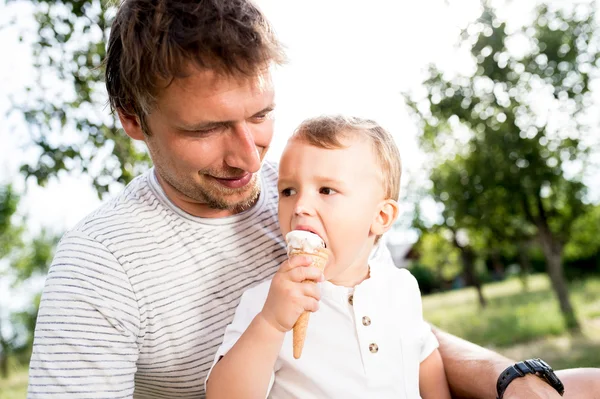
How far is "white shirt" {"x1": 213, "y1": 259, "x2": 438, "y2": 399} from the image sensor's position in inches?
87.5

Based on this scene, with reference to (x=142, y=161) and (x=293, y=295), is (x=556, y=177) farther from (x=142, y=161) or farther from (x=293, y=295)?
(x=293, y=295)

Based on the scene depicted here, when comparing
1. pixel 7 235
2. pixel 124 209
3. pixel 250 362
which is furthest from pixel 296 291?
pixel 7 235

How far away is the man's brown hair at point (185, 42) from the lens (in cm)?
222

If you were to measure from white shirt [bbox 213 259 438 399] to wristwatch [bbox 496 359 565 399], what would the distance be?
0.31m

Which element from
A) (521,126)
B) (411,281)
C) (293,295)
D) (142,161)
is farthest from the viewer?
(521,126)

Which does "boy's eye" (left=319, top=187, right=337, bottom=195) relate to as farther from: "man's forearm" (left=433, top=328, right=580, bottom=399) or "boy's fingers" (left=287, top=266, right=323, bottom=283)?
"man's forearm" (left=433, top=328, right=580, bottom=399)

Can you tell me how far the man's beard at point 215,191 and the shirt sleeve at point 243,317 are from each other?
36 centimetres

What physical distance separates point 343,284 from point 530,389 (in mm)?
767

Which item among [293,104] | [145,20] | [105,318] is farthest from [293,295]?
[293,104]

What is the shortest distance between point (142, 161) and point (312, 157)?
121 inches

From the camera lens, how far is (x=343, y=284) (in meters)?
2.38

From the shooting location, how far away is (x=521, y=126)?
13.6m

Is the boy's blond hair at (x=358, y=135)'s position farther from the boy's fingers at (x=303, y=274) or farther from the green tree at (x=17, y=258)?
the green tree at (x=17, y=258)

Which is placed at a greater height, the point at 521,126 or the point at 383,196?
the point at 383,196
